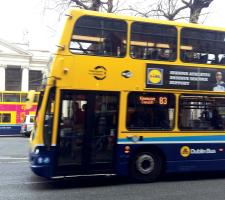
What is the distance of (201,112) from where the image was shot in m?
10.8

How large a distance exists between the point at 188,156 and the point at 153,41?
2935 mm

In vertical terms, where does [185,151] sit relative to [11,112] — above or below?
below

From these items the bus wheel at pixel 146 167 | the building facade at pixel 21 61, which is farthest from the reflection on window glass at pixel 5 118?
the bus wheel at pixel 146 167

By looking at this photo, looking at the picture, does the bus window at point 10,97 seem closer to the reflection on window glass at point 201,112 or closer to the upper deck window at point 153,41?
the upper deck window at point 153,41

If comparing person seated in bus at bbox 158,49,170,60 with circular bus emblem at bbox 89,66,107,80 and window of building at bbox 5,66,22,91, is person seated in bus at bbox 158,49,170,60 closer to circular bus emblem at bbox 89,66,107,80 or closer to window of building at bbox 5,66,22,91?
circular bus emblem at bbox 89,66,107,80

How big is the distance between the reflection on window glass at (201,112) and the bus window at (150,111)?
0.31 meters

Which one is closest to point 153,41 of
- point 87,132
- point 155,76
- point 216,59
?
point 155,76

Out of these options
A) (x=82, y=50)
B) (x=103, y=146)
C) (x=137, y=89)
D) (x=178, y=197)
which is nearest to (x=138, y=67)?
(x=137, y=89)

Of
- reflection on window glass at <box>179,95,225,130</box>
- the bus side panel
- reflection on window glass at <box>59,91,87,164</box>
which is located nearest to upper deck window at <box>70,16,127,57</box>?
reflection on window glass at <box>59,91,87,164</box>

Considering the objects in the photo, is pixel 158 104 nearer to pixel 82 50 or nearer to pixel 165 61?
pixel 165 61

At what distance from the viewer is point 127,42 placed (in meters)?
10.2

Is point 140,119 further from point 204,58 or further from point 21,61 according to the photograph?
point 21,61

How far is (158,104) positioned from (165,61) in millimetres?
1058

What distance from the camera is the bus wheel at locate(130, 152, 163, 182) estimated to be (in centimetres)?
1021
